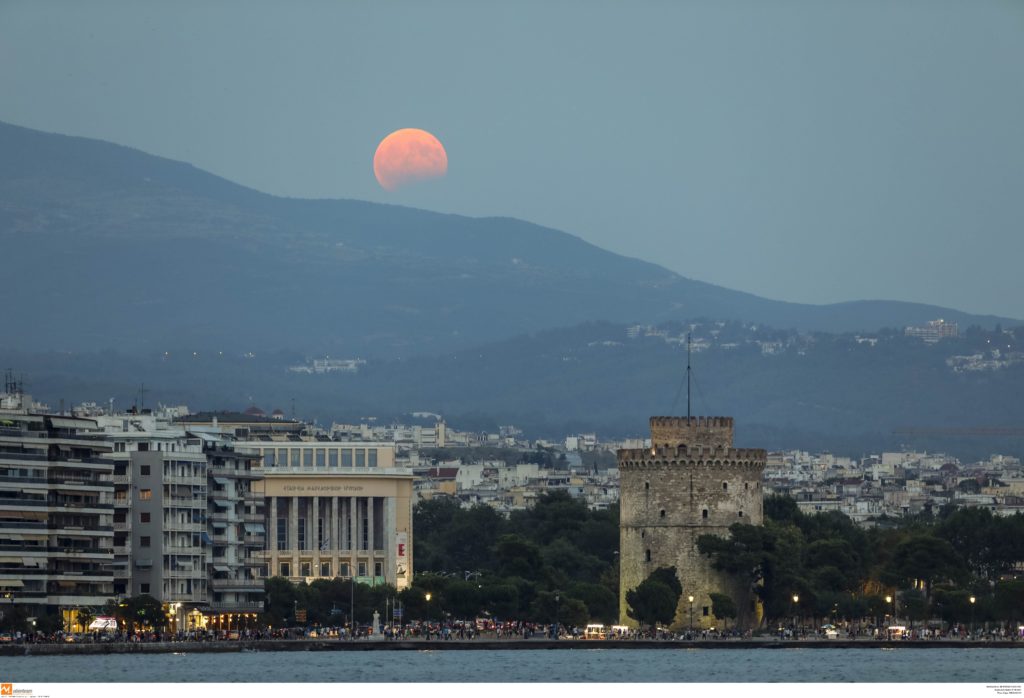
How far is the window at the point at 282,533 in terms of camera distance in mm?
136375

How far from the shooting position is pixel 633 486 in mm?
104938

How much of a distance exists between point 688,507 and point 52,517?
23449mm

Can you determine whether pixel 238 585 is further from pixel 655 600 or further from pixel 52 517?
pixel 655 600

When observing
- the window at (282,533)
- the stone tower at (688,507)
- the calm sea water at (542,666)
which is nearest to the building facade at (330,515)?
the window at (282,533)

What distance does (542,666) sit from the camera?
271ft

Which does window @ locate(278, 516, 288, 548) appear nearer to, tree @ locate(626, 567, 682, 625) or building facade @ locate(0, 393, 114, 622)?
tree @ locate(626, 567, 682, 625)

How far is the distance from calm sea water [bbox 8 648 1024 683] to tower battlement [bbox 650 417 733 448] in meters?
12.1

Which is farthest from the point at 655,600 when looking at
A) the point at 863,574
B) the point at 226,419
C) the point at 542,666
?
the point at 226,419

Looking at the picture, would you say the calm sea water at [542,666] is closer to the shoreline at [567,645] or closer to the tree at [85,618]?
the shoreline at [567,645]

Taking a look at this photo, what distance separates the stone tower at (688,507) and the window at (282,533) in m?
34.2

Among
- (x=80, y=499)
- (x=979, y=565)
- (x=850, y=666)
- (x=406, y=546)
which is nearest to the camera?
(x=850, y=666)
